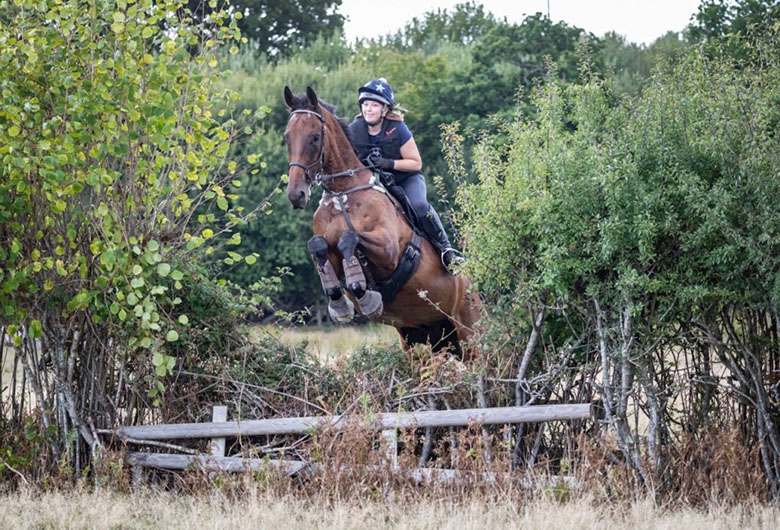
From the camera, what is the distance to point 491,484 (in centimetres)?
782

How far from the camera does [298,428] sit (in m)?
8.45

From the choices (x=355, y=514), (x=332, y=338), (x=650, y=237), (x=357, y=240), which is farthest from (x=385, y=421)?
(x=332, y=338)

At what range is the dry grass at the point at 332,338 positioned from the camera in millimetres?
9891

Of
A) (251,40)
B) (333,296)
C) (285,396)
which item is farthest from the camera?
(251,40)

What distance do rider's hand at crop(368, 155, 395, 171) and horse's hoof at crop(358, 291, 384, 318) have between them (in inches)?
55.5

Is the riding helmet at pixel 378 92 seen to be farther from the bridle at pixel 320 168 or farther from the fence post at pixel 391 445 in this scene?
the fence post at pixel 391 445

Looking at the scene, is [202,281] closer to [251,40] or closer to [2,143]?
[2,143]

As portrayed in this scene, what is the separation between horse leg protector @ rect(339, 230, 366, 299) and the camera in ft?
35.6

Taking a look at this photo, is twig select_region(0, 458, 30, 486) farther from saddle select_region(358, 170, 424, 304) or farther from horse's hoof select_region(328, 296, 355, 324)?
saddle select_region(358, 170, 424, 304)

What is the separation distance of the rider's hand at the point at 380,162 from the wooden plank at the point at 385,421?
3926mm

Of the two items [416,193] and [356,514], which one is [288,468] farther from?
[416,193]

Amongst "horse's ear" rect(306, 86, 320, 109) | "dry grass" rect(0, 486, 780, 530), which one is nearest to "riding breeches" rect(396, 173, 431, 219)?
"horse's ear" rect(306, 86, 320, 109)

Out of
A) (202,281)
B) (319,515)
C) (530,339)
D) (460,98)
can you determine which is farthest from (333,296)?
(460,98)

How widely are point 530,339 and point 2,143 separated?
4293mm
